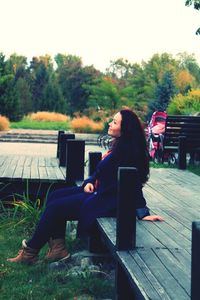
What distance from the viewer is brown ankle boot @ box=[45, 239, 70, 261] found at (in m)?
4.89

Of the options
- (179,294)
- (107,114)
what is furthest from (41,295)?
(107,114)

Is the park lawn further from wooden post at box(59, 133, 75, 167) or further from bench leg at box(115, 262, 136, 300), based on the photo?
wooden post at box(59, 133, 75, 167)

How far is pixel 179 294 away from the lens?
A: 9.02 feet

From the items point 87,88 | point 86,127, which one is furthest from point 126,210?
point 87,88

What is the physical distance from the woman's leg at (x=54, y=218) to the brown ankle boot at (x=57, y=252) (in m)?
0.15

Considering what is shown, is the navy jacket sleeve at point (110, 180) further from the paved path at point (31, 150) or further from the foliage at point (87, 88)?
the foliage at point (87, 88)

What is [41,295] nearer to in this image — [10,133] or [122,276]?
[122,276]

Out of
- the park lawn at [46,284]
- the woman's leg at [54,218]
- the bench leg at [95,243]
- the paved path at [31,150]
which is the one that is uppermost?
the woman's leg at [54,218]

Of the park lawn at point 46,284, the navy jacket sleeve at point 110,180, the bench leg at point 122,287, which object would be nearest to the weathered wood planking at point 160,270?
the bench leg at point 122,287

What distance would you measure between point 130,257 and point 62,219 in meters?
1.33

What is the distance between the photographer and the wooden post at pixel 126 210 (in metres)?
3.68

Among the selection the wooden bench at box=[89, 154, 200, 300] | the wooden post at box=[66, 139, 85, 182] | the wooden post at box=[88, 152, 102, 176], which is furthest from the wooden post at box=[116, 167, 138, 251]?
the wooden post at box=[66, 139, 85, 182]

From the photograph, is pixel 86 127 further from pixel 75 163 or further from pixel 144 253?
pixel 144 253

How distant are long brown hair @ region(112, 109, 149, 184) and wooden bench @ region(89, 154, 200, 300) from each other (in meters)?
0.44
